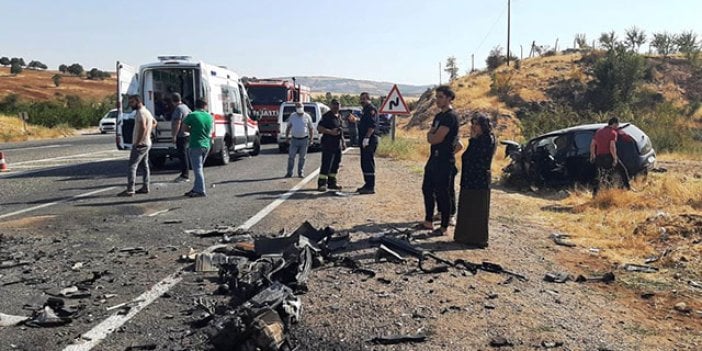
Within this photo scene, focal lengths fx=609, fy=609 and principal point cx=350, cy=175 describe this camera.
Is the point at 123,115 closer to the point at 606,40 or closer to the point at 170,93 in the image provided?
the point at 170,93

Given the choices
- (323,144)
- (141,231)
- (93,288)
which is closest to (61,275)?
(93,288)

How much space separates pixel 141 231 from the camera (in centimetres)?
773

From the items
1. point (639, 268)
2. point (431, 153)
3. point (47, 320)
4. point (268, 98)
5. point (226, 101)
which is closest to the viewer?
point (47, 320)

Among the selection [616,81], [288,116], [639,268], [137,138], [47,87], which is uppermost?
[47,87]

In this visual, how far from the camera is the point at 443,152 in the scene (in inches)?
302

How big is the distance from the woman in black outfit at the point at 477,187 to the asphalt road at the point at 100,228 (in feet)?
9.03

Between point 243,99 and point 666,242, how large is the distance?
13279 mm

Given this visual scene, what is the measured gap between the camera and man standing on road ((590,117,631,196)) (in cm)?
1179

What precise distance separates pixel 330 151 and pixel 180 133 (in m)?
3.95

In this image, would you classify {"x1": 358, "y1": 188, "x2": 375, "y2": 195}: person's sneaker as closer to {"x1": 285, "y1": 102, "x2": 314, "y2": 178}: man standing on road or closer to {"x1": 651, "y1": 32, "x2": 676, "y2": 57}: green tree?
{"x1": 285, "y1": 102, "x2": 314, "y2": 178}: man standing on road

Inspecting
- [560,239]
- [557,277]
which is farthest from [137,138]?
[557,277]

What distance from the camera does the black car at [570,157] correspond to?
12.2 m

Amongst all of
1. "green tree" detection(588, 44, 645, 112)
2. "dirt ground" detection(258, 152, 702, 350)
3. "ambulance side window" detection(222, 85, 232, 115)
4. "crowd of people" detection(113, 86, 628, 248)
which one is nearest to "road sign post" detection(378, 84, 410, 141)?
"ambulance side window" detection(222, 85, 232, 115)

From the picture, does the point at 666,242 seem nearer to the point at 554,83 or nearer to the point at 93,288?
the point at 93,288
